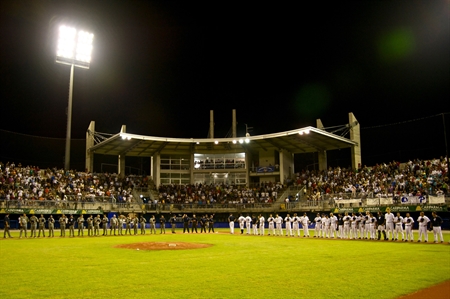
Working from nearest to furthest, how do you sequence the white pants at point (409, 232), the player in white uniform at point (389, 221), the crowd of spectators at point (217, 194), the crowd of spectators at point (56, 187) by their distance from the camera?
the white pants at point (409, 232), the player in white uniform at point (389, 221), the crowd of spectators at point (56, 187), the crowd of spectators at point (217, 194)

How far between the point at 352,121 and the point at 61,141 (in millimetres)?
41467

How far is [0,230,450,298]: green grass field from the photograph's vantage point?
830 centimetres

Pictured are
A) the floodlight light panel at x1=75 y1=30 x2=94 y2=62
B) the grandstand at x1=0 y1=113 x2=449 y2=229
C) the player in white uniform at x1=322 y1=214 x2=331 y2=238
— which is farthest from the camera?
the floodlight light panel at x1=75 y1=30 x2=94 y2=62

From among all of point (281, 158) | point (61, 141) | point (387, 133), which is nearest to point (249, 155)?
point (281, 158)

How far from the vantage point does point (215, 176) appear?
53.2m

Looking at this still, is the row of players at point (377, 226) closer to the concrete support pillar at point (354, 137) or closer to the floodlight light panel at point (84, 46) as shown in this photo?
the concrete support pillar at point (354, 137)

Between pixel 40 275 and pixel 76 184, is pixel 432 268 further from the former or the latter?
pixel 76 184

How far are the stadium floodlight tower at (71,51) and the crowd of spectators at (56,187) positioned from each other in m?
3.43

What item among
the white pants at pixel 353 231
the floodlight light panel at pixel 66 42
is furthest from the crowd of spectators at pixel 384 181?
the floodlight light panel at pixel 66 42

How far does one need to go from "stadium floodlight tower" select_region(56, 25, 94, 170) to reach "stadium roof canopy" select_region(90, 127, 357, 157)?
4.67 metres

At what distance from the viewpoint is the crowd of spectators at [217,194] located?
45.5 metres

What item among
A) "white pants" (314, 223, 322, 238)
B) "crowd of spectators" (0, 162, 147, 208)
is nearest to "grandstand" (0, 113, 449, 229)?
"crowd of spectators" (0, 162, 147, 208)

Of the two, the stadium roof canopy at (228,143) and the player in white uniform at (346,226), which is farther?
the stadium roof canopy at (228,143)

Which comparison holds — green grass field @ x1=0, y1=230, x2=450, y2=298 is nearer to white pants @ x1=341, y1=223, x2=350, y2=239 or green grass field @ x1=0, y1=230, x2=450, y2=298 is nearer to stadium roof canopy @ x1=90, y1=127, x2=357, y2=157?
white pants @ x1=341, y1=223, x2=350, y2=239
